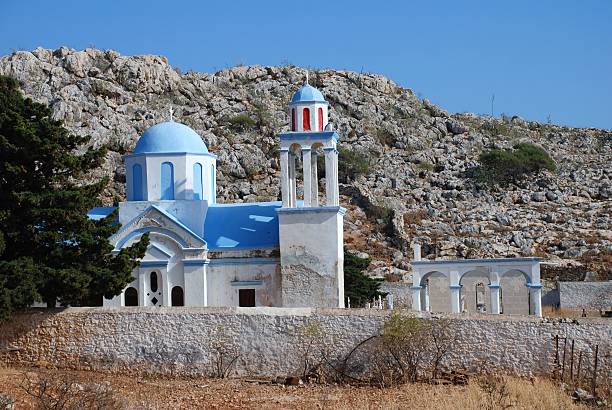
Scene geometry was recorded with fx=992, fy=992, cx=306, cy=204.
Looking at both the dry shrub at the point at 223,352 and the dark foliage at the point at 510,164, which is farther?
the dark foliage at the point at 510,164

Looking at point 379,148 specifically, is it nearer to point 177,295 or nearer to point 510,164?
point 510,164

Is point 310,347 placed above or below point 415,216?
below

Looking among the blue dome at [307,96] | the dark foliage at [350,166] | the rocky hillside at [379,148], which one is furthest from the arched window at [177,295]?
the dark foliage at [350,166]

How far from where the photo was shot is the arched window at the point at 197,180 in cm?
3353

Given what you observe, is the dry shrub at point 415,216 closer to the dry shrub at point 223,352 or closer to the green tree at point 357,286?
the green tree at point 357,286

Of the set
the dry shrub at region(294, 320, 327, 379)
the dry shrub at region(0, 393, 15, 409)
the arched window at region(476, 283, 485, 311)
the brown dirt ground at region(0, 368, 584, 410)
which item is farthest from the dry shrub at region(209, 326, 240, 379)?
the arched window at region(476, 283, 485, 311)

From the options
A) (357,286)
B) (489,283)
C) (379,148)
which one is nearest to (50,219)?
(357,286)

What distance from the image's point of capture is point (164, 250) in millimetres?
31688

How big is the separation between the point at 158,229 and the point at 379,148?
3649cm

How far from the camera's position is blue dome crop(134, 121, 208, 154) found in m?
33.3

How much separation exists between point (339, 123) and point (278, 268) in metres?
37.3

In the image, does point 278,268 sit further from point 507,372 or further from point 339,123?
point 339,123

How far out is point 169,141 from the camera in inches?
1318

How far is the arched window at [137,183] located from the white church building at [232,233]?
0.03 m
